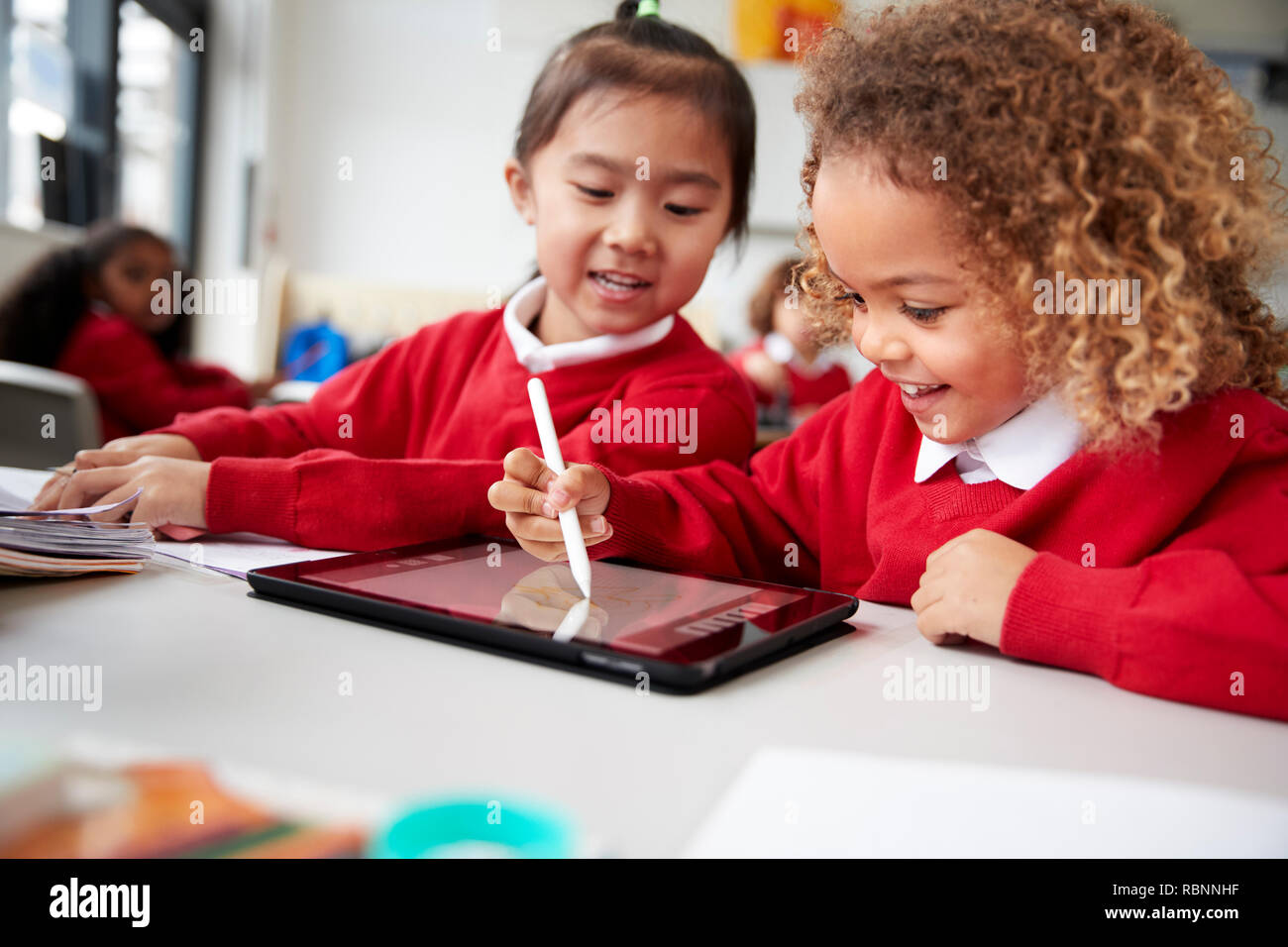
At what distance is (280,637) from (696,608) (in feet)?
0.85

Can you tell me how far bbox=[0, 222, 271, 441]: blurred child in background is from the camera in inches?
101

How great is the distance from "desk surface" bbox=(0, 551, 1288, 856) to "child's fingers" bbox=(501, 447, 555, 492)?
178 mm

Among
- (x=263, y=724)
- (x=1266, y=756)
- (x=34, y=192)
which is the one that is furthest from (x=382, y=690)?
(x=34, y=192)

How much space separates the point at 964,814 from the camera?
43 cm

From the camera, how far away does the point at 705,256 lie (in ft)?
3.78

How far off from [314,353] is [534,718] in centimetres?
308

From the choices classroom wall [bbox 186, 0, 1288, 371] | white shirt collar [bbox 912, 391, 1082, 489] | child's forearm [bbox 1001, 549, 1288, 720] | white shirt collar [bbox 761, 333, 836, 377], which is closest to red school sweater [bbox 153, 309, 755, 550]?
white shirt collar [bbox 912, 391, 1082, 489]

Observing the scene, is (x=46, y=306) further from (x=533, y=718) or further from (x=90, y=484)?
(x=533, y=718)

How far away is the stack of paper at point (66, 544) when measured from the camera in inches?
26.6

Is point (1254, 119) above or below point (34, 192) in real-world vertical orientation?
below

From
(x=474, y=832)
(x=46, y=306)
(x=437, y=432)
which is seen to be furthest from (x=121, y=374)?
(x=474, y=832)

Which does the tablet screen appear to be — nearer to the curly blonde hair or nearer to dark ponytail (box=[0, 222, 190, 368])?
the curly blonde hair

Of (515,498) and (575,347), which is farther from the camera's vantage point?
(575,347)
